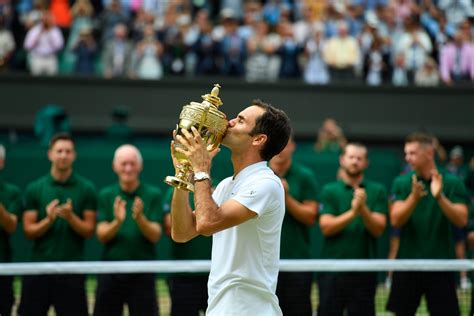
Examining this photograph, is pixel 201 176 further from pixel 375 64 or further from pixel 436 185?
pixel 375 64

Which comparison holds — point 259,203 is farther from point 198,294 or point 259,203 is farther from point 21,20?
point 21,20

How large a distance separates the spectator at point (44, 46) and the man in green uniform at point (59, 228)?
9391 millimetres

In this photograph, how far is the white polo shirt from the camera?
18.2 ft

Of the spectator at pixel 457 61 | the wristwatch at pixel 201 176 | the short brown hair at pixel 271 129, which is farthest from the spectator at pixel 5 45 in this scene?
the wristwatch at pixel 201 176

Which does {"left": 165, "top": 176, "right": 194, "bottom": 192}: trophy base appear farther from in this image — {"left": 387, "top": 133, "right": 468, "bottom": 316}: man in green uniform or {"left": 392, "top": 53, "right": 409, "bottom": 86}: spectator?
{"left": 392, "top": 53, "right": 409, "bottom": 86}: spectator

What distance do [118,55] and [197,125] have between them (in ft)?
46.2

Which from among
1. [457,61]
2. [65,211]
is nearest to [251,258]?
[65,211]

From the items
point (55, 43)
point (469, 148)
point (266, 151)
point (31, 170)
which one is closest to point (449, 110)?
point (469, 148)

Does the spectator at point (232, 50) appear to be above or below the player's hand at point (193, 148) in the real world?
above

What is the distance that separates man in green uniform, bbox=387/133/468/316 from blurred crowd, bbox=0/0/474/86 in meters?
10.3

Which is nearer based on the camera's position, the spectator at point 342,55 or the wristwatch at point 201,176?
the wristwatch at point 201,176

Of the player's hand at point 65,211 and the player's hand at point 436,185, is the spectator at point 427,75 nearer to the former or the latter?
the player's hand at point 436,185

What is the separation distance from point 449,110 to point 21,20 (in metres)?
9.10

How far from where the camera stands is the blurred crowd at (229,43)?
19234 millimetres
